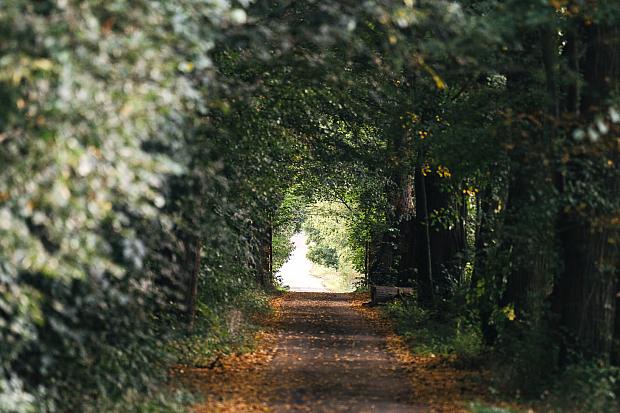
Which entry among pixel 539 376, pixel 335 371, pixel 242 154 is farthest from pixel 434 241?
pixel 539 376

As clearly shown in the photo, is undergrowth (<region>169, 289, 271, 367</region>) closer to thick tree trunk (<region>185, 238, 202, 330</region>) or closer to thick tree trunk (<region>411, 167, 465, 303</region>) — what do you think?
thick tree trunk (<region>185, 238, 202, 330</region>)

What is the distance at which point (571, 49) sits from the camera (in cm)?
1149

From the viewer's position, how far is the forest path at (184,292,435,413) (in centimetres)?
1127

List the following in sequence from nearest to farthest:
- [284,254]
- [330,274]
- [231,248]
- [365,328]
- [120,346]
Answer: [120,346] → [231,248] → [365,328] → [284,254] → [330,274]

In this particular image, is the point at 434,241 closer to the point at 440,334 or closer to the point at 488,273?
the point at 440,334

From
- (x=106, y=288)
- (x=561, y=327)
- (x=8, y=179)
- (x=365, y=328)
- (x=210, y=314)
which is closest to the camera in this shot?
(x=8, y=179)

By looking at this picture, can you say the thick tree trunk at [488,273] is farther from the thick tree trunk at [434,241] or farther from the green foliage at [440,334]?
the thick tree trunk at [434,241]

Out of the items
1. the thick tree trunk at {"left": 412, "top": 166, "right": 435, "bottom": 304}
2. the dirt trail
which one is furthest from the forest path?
the thick tree trunk at {"left": 412, "top": 166, "right": 435, "bottom": 304}

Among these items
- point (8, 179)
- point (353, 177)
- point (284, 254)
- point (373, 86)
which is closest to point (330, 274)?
point (284, 254)

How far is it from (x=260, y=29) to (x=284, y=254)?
1607 inches

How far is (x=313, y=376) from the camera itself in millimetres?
13820

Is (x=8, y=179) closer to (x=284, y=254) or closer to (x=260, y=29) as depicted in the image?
(x=260, y=29)

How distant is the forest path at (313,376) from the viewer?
37.0 feet

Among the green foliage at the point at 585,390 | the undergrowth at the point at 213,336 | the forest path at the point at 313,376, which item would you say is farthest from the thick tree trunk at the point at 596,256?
the undergrowth at the point at 213,336
